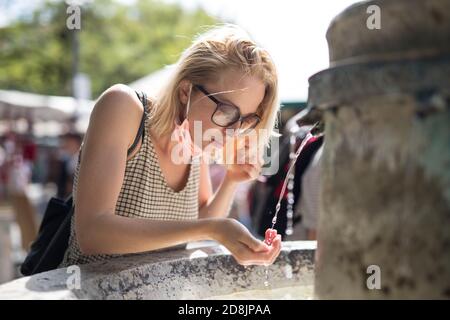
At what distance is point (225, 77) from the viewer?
196cm

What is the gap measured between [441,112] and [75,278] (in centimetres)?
106

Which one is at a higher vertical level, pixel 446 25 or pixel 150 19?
pixel 150 19

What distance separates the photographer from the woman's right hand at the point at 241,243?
151 centimetres

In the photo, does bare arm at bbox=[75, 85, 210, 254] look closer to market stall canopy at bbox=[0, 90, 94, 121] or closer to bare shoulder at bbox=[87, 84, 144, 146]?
bare shoulder at bbox=[87, 84, 144, 146]

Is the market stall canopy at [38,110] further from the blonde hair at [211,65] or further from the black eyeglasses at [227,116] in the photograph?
the black eyeglasses at [227,116]

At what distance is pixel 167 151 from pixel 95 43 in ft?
75.8

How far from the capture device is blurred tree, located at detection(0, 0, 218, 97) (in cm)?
2092

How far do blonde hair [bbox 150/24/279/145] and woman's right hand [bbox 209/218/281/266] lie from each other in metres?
0.57

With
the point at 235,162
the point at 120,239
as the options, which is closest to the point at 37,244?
the point at 120,239

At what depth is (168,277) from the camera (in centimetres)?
179

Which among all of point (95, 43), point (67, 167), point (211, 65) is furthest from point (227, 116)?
point (95, 43)
